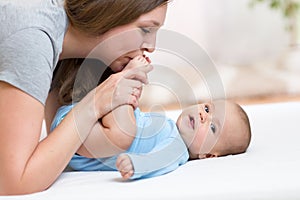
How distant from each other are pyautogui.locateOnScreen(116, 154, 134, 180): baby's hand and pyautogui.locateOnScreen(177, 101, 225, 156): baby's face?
0.94 feet

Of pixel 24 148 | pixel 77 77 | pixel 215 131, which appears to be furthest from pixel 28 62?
pixel 215 131

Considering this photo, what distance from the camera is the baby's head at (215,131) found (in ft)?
5.30

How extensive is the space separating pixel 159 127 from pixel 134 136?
84mm

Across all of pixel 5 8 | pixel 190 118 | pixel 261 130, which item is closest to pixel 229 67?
pixel 261 130

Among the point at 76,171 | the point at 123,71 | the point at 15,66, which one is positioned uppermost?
the point at 123,71

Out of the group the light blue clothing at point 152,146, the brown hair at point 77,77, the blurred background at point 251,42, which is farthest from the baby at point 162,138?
the blurred background at point 251,42

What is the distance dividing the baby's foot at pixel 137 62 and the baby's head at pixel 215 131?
19cm

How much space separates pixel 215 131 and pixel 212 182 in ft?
1.13

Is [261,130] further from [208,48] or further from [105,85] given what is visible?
[208,48]

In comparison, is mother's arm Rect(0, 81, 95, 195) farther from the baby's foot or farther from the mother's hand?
the baby's foot

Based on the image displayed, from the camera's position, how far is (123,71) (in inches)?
61.2

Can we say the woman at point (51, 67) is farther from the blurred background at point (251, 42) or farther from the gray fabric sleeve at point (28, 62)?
the blurred background at point (251, 42)

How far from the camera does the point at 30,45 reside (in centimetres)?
137

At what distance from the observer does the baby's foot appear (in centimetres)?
159
